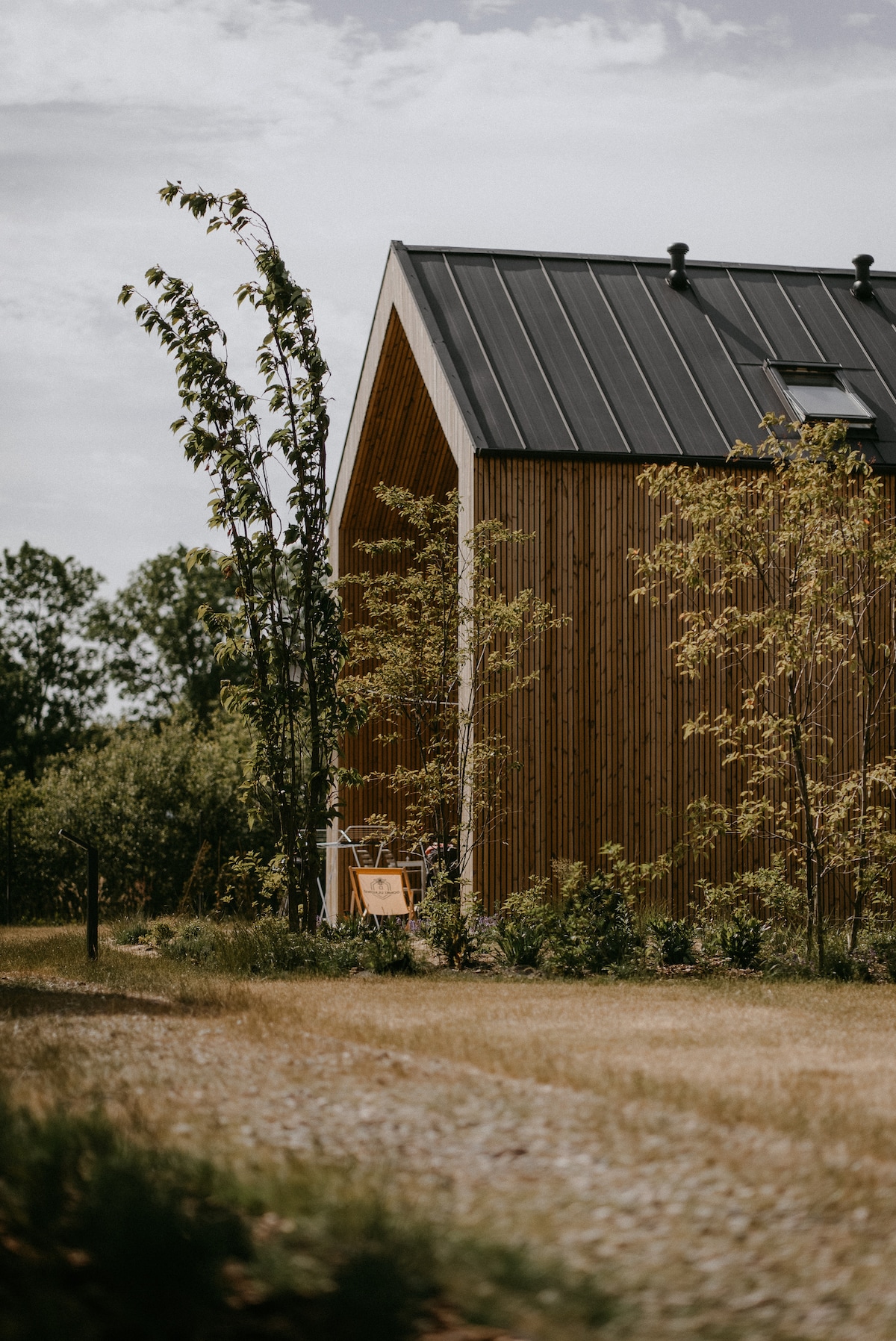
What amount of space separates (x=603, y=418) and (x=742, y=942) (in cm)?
526

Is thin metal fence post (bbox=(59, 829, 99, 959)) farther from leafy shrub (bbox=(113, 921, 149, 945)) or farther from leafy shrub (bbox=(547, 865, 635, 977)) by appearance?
leafy shrub (bbox=(547, 865, 635, 977))

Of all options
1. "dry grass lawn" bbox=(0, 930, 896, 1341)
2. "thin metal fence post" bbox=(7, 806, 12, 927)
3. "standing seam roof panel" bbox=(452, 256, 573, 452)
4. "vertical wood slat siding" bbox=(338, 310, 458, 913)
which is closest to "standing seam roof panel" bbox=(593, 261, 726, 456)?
"standing seam roof panel" bbox=(452, 256, 573, 452)

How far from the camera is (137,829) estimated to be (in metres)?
16.0

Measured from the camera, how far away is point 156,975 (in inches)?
316

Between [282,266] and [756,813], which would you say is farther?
[282,266]

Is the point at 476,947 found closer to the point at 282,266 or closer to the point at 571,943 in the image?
the point at 571,943

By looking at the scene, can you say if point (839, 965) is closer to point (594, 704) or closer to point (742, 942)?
point (742, 942)

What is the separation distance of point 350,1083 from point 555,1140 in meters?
0.98

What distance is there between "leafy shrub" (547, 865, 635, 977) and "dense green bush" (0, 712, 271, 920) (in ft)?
22.1

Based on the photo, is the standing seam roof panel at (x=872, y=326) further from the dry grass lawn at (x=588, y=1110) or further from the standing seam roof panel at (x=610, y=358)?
the dry grass lawn at (x=588, y=1110)

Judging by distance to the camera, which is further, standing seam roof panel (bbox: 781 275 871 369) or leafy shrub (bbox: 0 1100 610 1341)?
standing seam roof panel (bbox: 781 275 871 369)

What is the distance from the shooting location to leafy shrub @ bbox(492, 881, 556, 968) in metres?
8.90

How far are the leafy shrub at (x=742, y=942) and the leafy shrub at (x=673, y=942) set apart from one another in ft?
0.81

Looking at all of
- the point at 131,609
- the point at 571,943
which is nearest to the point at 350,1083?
the point at 571,943
